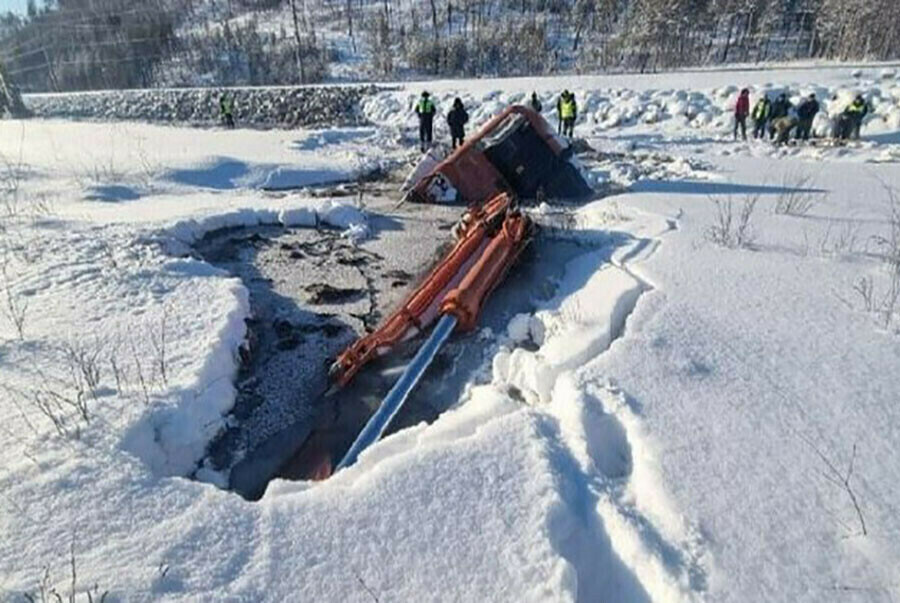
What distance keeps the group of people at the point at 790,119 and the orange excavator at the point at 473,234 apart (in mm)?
7223

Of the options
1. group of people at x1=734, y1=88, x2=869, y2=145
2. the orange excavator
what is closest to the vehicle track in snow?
the orange excavator

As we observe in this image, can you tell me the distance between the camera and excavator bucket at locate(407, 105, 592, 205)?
8.81m

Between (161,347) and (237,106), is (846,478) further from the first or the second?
(237,106)

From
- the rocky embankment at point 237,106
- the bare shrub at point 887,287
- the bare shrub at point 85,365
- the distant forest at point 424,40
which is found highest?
the distant forest at point 424,40

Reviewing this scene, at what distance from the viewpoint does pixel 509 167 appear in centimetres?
887

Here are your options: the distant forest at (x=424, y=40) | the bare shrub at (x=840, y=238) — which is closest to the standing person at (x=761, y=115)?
the bare shrub at (x=840, y=238)

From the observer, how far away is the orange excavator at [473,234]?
4.65 metres

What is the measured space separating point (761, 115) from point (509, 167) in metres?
8.83

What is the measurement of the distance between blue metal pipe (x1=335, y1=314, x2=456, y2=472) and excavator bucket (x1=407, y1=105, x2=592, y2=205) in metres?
4.28

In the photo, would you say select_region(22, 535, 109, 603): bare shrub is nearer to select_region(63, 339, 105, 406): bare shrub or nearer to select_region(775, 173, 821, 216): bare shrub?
select_region(63, 339, 105, 406): bare shrub

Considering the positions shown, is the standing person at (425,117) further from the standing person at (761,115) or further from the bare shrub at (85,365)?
the bare shrub at (85,365)

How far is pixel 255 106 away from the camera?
2330 centimetres

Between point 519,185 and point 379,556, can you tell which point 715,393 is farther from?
point 519,185

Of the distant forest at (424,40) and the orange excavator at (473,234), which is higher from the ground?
the distant forest at (424,40)
